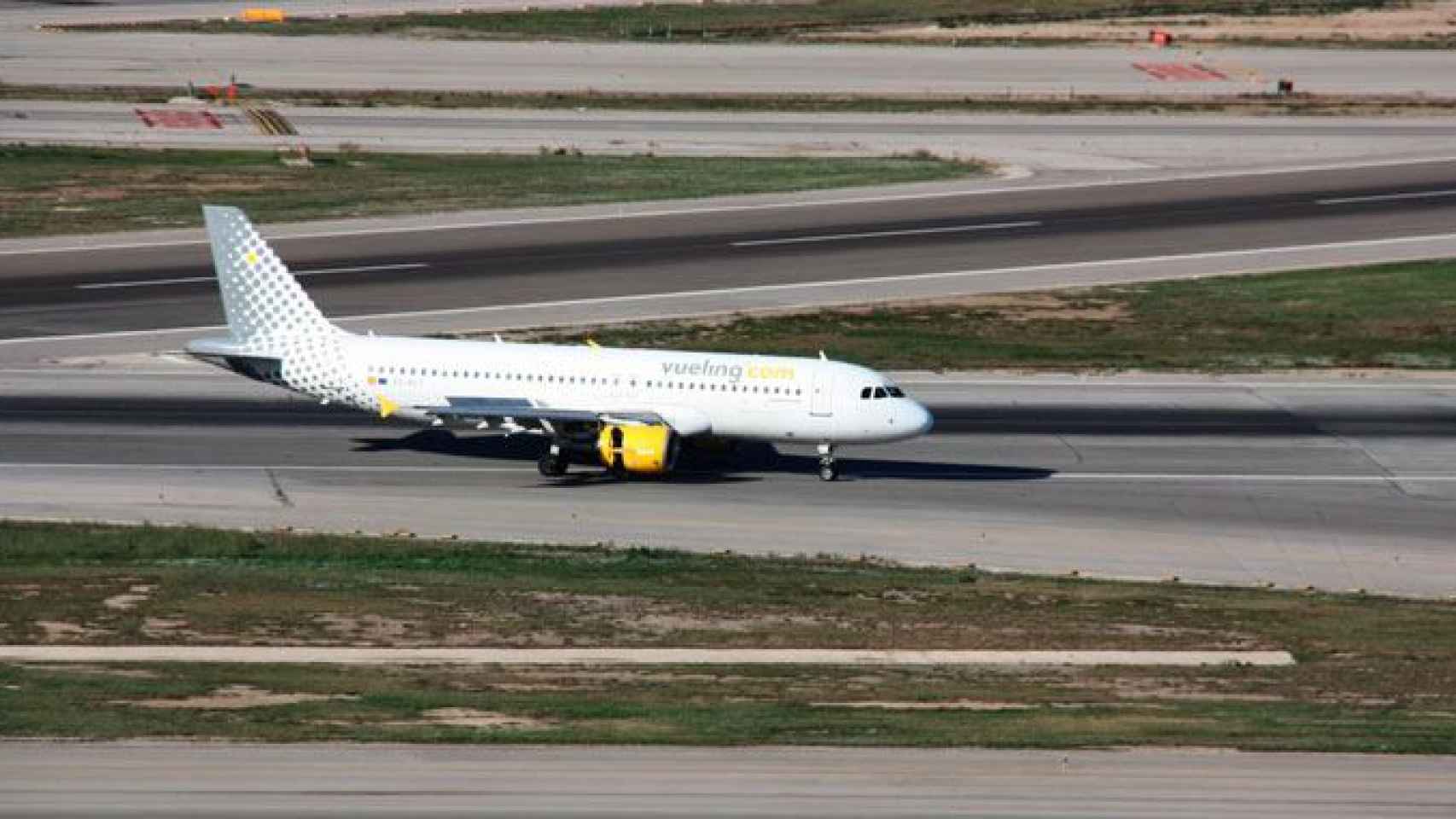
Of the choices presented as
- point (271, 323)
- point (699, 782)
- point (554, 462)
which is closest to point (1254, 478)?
point (554, 462)

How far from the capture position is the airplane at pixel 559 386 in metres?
64.6

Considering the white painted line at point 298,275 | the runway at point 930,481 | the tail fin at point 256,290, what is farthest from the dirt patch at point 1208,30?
the tail fin at point 256,290

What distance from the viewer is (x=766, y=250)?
94125mm

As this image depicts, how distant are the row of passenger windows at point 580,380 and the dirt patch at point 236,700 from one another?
76.4 ft

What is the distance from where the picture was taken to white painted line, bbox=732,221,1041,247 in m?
95.4

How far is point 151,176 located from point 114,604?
2214 inches

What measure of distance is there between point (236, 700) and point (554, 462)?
23.8 metres

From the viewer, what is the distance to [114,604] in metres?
49.8

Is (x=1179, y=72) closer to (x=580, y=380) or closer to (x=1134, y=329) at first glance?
(x=1134, y=329)

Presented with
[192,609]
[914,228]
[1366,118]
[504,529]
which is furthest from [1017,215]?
[192,609]

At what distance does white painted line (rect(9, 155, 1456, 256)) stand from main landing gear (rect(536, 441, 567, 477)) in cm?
3205

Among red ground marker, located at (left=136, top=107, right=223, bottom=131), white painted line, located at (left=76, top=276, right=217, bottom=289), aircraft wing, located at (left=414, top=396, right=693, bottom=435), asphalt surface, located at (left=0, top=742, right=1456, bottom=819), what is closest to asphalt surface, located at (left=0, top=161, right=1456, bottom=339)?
white painted line, located at (left=76, top=276, right=217, bottom=289)

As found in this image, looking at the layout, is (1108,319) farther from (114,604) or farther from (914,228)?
(114,604)

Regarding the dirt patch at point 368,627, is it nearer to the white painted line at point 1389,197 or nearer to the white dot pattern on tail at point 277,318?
the white dot pattern on tail at point 277,318
